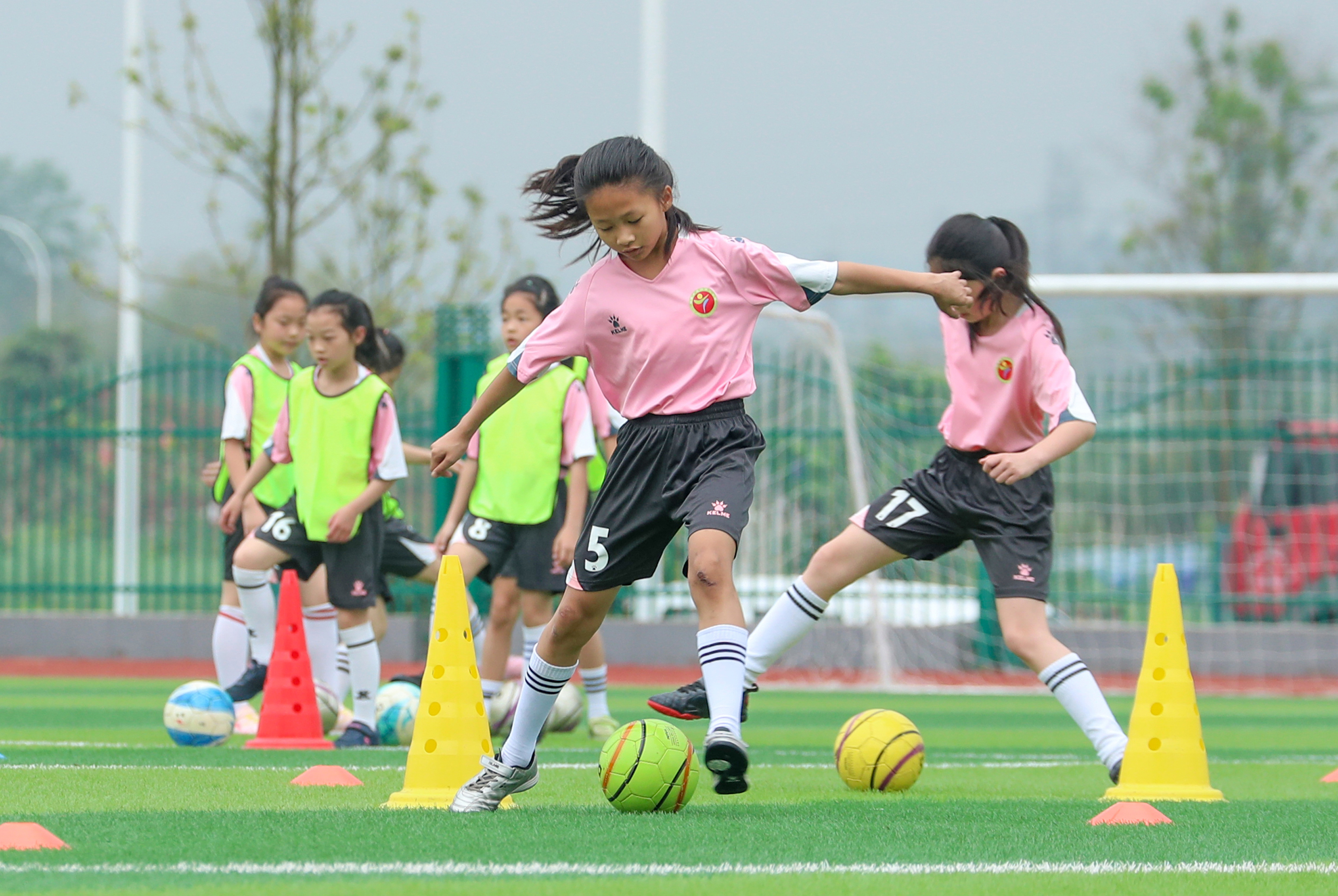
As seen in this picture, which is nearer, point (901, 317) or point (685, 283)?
point (685, 283)

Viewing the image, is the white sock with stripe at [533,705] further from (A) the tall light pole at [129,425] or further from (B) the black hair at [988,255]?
(A) the tall light pole at [129,425]

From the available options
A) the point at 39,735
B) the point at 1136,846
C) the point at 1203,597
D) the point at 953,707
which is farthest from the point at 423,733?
the point at 1203,597

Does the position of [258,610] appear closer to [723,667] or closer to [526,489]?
[526,489]

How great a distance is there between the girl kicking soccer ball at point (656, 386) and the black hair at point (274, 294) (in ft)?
12.5

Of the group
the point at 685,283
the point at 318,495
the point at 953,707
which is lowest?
the point at 953,707

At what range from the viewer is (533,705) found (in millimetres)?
4652

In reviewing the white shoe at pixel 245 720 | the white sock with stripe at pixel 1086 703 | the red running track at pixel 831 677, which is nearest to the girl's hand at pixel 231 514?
the white shoe at pixel 245 720

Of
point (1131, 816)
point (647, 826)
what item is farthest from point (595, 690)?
point (1131, 816)

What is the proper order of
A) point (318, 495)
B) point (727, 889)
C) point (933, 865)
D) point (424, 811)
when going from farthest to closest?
point (318, 495) → point (424, 811) → point (933, 865) → point (727, 889)

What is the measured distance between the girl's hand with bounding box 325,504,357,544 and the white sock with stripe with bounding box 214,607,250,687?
164 centimetres

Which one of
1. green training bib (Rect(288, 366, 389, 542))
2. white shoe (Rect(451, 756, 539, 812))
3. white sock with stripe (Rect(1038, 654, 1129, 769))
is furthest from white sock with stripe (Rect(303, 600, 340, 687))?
white sock with stripe (Rect(1038, 654, 1129, 769))

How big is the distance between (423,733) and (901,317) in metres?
11.9

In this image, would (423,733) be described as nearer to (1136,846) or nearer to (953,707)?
(1136,846)

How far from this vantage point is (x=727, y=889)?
328cm
